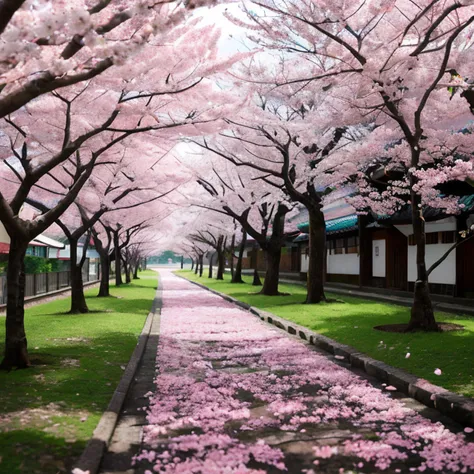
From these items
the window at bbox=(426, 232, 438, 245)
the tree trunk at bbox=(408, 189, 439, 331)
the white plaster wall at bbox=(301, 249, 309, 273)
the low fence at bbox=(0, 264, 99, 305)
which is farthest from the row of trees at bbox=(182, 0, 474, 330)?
the white plaster wall at bbox=(301, 249, 309, 273)

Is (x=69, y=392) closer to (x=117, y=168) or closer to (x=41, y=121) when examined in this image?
(x=41, y=121)

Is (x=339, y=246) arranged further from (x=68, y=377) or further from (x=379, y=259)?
(x=68, y=377)

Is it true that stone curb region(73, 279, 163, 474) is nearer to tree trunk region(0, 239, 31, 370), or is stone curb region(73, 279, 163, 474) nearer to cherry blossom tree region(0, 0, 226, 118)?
tree trunk region(0, 239, 31, 370)

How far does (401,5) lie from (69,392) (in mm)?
10270

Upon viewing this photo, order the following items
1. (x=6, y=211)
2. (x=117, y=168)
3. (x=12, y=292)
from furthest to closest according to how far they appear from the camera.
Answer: (x=117, y=168)
(x=12, y=292)
(x=6, y=211)

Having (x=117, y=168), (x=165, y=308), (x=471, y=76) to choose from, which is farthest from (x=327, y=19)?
(x=165, y=308)

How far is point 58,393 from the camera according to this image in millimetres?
6449

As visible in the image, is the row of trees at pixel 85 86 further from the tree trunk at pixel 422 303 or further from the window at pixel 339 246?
the window at pixel 339 246

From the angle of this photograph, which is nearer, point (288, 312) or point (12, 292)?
point (12, 292)

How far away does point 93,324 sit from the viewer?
46.3 ft

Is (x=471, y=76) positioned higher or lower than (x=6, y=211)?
higher

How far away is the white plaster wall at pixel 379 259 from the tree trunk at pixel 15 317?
2011 centimetres

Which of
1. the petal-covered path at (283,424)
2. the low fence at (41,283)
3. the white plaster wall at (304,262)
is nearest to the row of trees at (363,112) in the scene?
the petal-covered path at (283,424)

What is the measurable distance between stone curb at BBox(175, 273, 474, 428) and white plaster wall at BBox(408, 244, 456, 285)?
9626mm
